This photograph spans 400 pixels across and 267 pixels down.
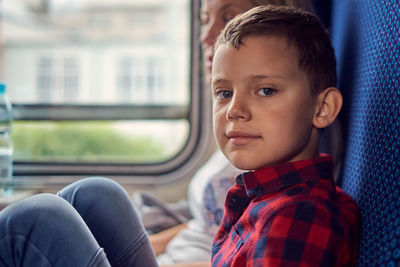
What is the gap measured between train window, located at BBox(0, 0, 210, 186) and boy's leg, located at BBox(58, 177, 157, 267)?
1.09m

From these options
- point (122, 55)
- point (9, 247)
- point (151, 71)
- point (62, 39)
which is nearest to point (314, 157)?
point (9, 247)

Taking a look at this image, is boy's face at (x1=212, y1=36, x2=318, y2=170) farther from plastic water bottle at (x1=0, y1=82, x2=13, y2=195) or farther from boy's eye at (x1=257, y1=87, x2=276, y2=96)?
plastic water bottle at (x1=0, y1=82, x2=13, y2=195)

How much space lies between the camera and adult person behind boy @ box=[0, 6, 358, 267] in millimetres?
734

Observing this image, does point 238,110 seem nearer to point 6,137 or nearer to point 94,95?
point 94,95

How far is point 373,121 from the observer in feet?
2.35

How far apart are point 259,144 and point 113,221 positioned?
43 centimetres

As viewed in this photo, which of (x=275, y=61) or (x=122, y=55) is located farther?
(x=122, y=55)

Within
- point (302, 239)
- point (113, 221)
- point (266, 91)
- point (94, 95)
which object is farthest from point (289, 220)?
point (94, 95)

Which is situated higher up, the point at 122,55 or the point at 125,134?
the point at 122,55

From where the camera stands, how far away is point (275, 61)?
756 mm

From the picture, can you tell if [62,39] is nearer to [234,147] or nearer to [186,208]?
[186,208]

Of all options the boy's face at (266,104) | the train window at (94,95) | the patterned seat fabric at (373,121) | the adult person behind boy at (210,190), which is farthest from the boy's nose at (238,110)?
the train window at (94,95)

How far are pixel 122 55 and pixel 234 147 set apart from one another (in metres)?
1.99

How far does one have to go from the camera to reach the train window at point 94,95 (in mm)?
2129
